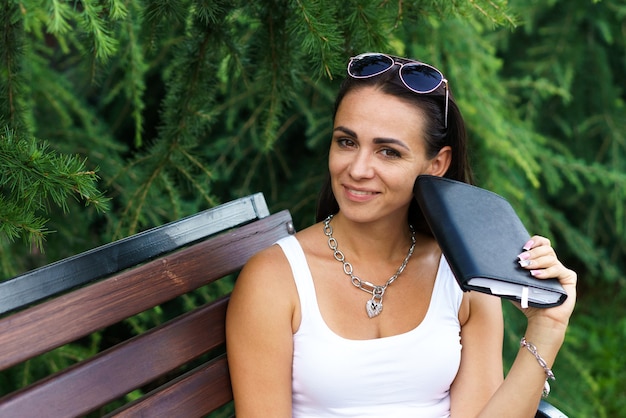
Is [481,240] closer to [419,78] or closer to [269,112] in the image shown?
[419,78]

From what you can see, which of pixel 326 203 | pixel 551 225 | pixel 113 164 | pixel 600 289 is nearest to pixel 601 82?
pixel 551 225

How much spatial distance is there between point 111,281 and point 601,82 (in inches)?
127

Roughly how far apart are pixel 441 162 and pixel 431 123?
0.15 metres

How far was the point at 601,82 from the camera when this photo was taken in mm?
3979

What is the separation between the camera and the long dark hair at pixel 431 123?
191 cm

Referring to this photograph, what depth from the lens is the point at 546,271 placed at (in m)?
1.75

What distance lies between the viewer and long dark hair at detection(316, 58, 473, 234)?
1.91m

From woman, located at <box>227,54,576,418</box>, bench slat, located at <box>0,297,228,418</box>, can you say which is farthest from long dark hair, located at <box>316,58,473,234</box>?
bench slat, located at <box>0,297,228,418</box>

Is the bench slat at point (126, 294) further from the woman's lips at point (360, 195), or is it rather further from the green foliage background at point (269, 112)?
the woman's lips at point (360, 195)

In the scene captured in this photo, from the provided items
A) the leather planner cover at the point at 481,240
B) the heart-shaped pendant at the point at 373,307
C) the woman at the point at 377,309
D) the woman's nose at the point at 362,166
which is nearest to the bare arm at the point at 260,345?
the woman at the point at 377,309

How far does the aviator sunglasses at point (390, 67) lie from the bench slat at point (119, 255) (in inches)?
17.7

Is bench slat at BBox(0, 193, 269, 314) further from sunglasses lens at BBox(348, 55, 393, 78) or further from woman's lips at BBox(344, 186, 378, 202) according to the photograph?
sunglasses lens at BBox(348, 55, 393, 78)

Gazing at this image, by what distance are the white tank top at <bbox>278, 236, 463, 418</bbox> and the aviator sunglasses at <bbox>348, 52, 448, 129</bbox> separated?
49 centimetres

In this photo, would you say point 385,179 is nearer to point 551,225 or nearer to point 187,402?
point 187,402
